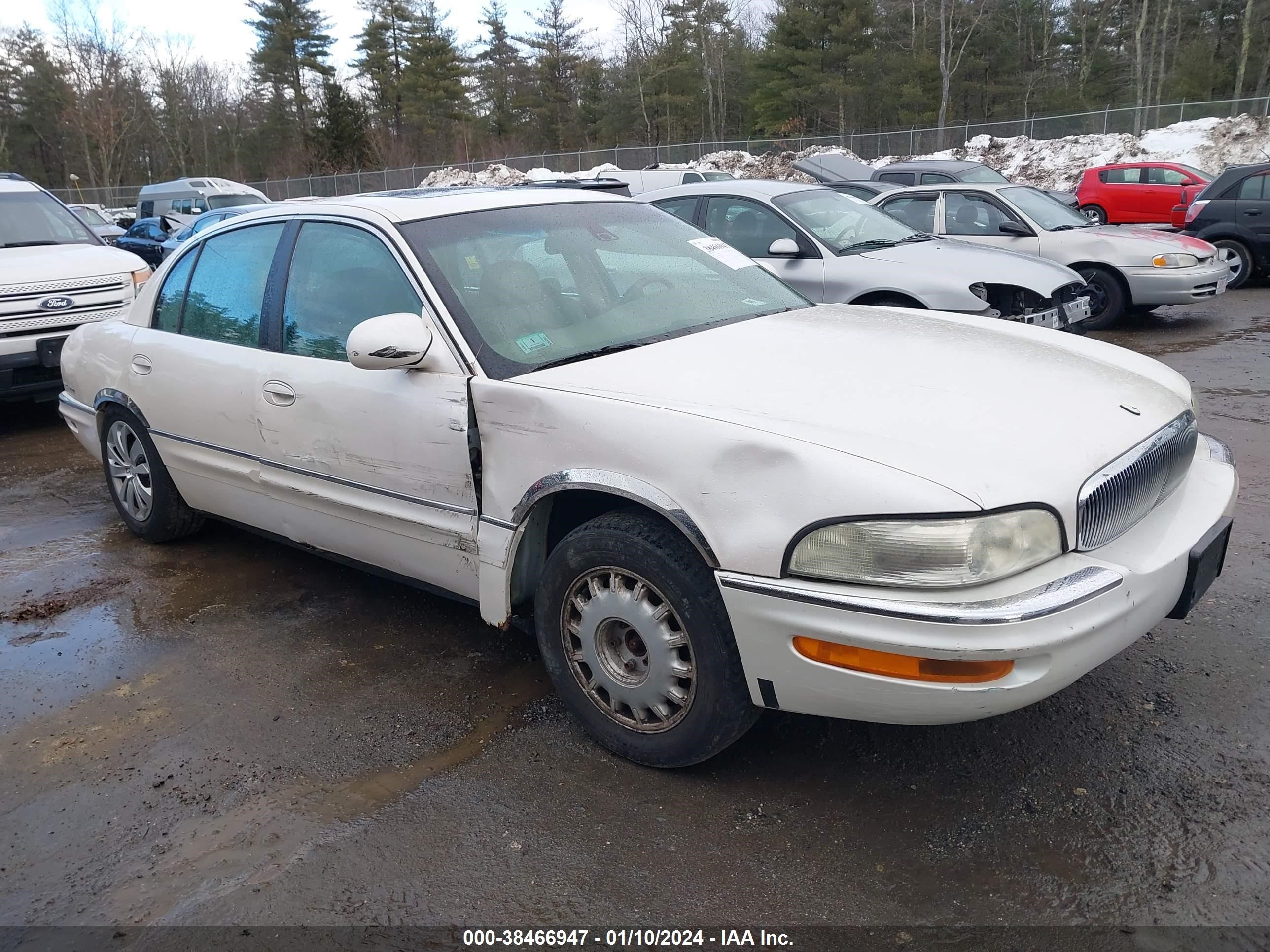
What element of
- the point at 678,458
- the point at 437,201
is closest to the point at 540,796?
the point at 678,458

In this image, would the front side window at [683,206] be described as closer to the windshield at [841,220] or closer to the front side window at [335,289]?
the windshield at [841,220]

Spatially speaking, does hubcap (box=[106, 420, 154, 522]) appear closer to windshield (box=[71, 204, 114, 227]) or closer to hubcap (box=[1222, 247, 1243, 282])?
hubcap (box=[1222, 247, 1243, 282])

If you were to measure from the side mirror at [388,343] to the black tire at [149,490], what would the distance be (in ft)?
6.66

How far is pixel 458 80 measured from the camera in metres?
53.2

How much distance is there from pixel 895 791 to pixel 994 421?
108 cm

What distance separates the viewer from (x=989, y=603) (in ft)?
7.37

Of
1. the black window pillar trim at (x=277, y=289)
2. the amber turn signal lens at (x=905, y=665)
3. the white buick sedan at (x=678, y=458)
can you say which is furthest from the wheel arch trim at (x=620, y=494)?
the black window pillar trim at (x=277, y=289)

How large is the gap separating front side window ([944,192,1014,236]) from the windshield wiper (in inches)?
317

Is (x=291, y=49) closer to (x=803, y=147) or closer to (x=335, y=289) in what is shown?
(x=803, y=147)

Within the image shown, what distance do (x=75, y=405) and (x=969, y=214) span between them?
8678 millimetres

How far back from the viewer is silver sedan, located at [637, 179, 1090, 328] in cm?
749

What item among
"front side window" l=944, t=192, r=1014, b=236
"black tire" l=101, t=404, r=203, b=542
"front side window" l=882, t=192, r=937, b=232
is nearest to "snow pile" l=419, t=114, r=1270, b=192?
"front side window" l=882, t=192, r=937, b=232

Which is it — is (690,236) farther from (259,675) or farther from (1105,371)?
(259,675)

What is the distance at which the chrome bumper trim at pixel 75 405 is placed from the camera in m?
5.04
